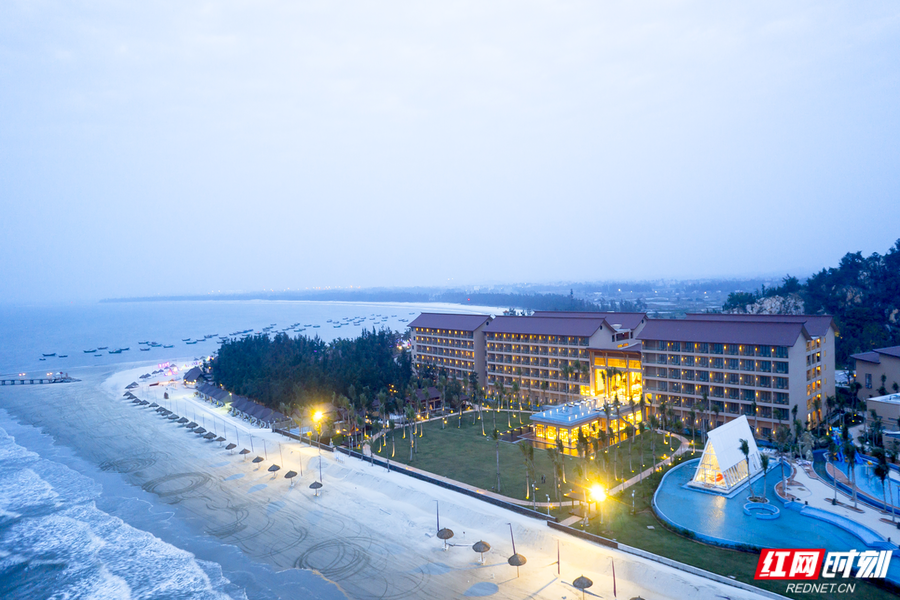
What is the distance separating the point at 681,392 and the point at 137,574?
5959 cm

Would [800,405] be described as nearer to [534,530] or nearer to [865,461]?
[865,461]

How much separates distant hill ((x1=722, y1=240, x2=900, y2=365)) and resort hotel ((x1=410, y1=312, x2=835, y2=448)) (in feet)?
135

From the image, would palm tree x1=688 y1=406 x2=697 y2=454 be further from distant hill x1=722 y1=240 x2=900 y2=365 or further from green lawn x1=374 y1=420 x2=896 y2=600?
distant hill x1=722 y1=240 x2=900 y2=365

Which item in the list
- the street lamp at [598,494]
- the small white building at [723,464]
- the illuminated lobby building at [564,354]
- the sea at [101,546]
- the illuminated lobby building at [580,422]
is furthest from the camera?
the illuminated lobby building at [564,354]

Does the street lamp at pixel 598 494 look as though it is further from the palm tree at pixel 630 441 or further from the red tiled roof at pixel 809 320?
the red tiled roof at pixel 809 320

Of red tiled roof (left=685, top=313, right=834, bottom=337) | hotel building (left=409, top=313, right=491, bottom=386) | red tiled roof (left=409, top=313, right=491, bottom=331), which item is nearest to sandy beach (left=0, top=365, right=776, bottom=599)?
hotel building (left=409, top=313, right=491, bottom=386)

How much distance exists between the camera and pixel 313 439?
6869 centimetres

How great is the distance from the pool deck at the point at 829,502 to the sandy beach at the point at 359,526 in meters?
15.0

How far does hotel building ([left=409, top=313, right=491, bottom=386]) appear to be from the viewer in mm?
92062

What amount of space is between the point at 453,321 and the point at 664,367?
39195 millimetres

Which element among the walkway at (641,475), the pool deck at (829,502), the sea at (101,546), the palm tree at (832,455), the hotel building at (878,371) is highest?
the hotel building at (878,371)

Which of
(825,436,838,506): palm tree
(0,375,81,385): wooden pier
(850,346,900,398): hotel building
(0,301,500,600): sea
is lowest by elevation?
(0,375,81,385): wooden pier

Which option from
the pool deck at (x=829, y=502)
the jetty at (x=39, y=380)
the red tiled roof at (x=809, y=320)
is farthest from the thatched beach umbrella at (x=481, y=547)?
the jetty at (x=39, y=380)

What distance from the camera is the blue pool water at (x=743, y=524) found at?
118 feet
